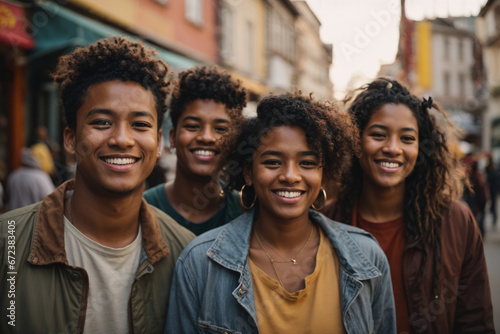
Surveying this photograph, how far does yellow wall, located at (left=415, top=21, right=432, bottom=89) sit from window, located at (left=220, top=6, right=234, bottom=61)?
68.9ft

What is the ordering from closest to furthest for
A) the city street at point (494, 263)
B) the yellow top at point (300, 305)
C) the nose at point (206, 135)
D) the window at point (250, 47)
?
the yellow top at point (300, 305) → the nose at point (206, 135) → the city street at point (494, 263) → the window at point (250, 47)

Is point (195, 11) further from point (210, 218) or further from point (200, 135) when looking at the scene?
point (210, 218)

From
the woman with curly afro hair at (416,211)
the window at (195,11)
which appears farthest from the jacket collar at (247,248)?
the window at (195,11)

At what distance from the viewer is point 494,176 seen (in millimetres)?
11266

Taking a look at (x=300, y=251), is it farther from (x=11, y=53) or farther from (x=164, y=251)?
(x=11, y=53)

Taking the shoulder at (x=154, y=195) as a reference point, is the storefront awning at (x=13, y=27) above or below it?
above

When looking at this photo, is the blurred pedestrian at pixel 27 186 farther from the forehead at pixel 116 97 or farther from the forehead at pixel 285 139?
the forehead at pixel 285 139

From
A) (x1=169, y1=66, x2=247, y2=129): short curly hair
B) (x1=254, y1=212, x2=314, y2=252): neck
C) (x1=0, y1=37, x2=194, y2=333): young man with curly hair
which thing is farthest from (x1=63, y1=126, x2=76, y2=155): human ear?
(x1=254, y1=212, x2=314, y2=252): neck

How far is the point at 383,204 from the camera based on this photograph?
2.82 meters

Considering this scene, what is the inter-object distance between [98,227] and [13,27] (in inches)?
232

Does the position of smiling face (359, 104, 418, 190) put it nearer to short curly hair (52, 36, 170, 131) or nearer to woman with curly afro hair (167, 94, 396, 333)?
woman with curly afro hair (167, 94, 396, 333)

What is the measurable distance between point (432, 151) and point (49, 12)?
6.52 metres

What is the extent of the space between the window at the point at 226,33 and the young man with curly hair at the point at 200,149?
11862 mm

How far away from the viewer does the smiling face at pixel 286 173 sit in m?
2.28
